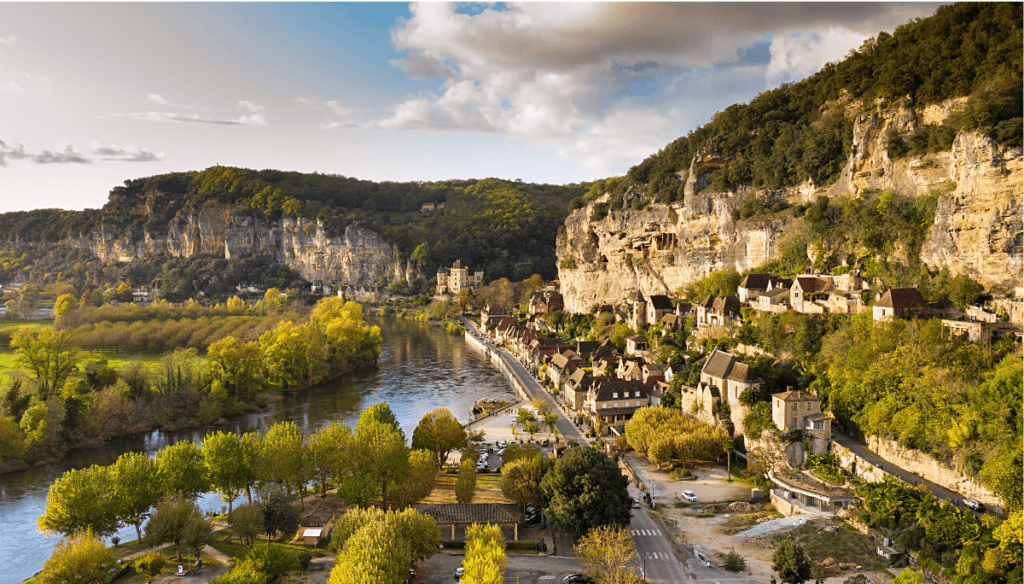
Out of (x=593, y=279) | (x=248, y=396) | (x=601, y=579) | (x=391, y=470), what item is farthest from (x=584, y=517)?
(x=593, y=279)

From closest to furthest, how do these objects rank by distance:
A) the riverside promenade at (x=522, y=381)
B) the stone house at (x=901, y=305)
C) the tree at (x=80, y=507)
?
the tree at (x=80, y=507)
the stone house at (x=901, y=305)
the riverside promenade at (x=522, y=381)

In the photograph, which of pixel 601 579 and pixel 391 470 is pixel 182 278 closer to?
pixel 391 470

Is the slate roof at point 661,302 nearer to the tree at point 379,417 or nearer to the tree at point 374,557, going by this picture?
the tree at point 379,417

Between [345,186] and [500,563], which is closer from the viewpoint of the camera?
[500,563]

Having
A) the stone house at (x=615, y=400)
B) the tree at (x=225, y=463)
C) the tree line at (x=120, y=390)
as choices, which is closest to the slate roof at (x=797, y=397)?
the stone house at (x=615, y=400)

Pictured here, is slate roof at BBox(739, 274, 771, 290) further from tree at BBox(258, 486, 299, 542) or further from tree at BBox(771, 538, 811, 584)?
tree at BBox(258, 486, 299, 542)

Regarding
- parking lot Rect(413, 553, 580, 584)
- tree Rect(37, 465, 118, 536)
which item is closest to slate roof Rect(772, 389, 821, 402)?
parking lot Rect(413, 553, 580, 584)
